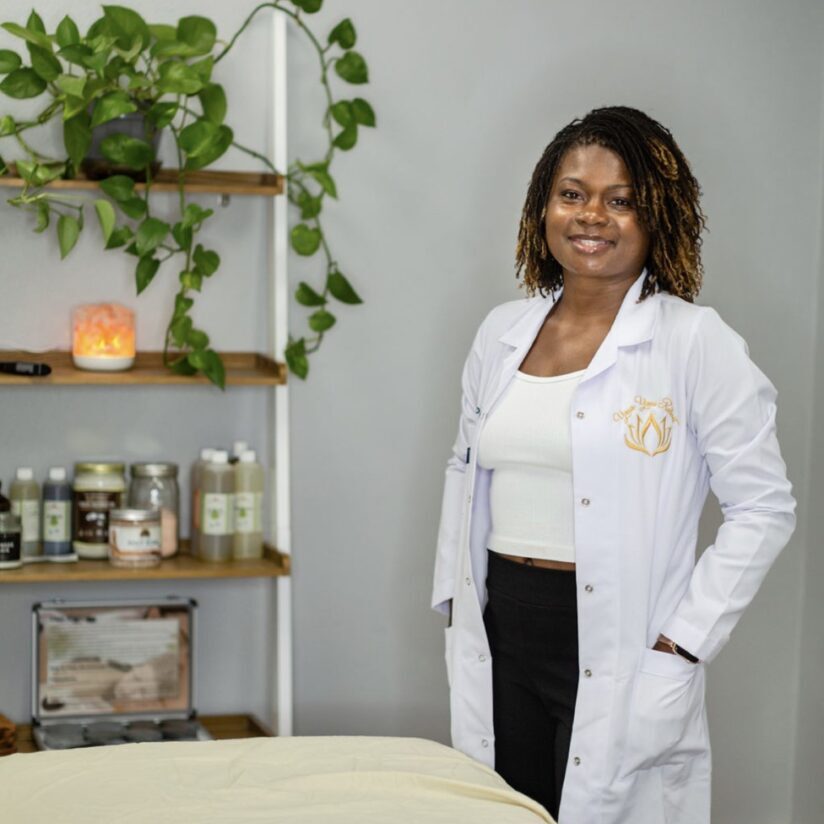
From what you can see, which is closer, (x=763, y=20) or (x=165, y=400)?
(x=165, y=400)

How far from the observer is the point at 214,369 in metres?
2.40

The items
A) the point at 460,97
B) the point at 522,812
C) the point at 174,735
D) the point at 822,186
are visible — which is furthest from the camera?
the point at 822,186

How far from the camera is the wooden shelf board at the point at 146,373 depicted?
236 cm

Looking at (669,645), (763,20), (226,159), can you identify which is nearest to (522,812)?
(669,645)

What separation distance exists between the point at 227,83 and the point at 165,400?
669 mm

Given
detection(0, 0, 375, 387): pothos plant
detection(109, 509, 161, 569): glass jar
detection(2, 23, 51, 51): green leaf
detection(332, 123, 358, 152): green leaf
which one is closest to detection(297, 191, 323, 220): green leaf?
detection(0, 0, 375, 387): pothos plant

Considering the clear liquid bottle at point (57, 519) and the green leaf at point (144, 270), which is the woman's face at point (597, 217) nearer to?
the green leaf at point (144, 270)

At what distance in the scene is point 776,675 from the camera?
117 inches

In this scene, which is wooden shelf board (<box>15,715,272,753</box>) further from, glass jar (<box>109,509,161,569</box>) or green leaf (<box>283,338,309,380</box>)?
green leaf (<box>283,338,309,380</box>)

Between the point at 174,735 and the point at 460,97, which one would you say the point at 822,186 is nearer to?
the point at 460,97

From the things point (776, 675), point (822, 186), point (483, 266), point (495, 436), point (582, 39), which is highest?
point (582, 39)

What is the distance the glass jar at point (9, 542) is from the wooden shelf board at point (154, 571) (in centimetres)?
2

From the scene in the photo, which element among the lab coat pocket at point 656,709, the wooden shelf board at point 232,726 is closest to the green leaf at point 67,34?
the wooden shelf board at point 232,726

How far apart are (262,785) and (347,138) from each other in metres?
1.40
